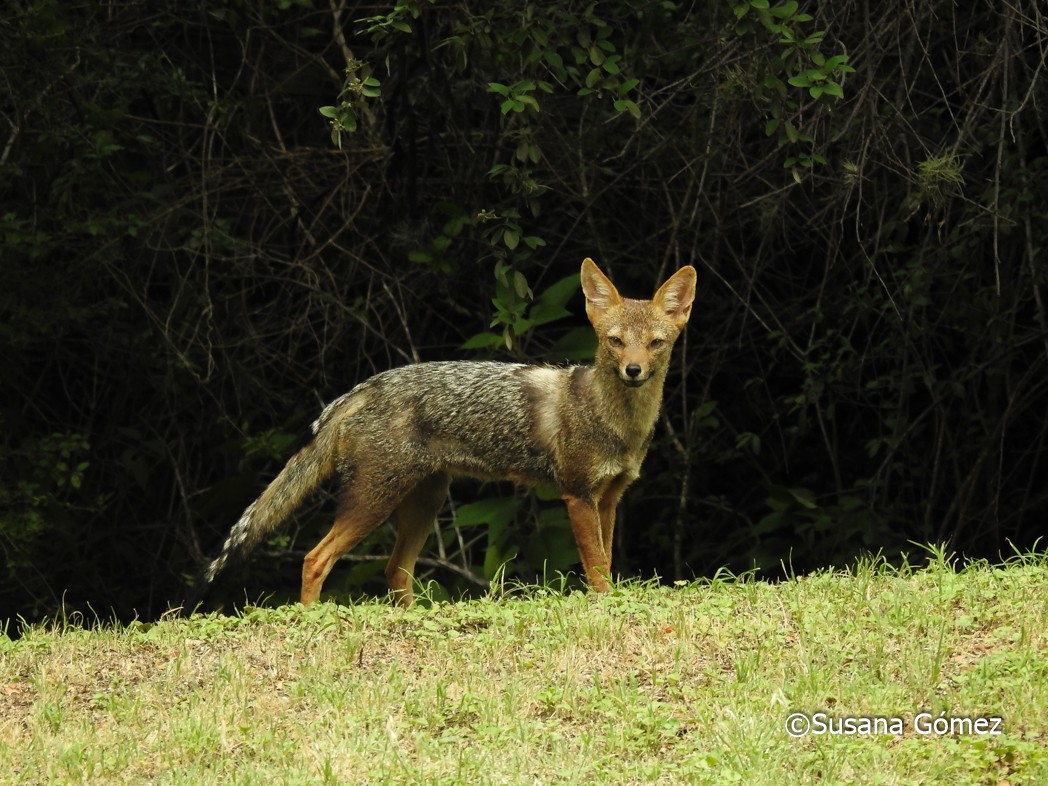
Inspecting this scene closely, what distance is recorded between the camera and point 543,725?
517 centimetres

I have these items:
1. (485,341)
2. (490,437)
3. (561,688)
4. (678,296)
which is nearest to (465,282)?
(485,341)

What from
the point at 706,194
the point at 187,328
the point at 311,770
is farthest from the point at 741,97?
the point at 311,770

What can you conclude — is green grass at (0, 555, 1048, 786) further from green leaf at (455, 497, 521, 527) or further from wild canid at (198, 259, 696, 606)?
green leaf at (455, 497, 521, 527)

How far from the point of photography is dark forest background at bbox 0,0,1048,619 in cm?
950

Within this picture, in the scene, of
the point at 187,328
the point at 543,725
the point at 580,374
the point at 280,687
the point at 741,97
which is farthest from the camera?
the point at 187,328

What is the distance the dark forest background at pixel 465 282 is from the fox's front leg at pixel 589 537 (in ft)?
5.68

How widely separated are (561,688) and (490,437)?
2488 millimetres

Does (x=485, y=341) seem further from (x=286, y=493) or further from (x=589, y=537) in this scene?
(x=589, y=537)

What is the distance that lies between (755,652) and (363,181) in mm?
5671

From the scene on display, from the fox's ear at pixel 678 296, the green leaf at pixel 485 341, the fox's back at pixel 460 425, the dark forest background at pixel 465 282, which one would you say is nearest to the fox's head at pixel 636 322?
the fox's ear at pixel 678 296

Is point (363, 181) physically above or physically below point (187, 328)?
above

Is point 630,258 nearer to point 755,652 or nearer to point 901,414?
point 901,414

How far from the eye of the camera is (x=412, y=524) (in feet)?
26.7

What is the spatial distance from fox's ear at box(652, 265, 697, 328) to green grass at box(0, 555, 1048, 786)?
144cm
